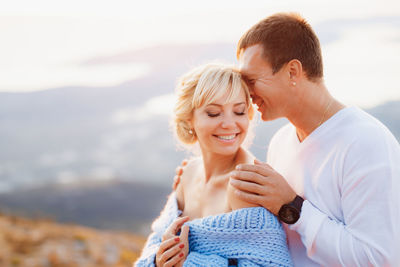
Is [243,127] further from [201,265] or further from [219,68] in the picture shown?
[201,265]

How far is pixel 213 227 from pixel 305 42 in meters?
1.44

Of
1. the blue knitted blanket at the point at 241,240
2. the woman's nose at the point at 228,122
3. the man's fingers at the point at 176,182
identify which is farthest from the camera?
the man's fingers at the point at 176,182

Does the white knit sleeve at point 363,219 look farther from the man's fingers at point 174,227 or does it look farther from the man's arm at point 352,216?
the man's fingers at point 174,227

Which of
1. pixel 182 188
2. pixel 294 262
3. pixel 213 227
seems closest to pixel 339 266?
pixel 294 262

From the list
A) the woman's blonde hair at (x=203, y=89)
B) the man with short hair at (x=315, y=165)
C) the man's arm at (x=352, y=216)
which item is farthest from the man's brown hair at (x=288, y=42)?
the man's arm at (x=352, y=216)

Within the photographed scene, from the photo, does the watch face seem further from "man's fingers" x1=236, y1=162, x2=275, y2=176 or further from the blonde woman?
"man's fingers" x1=236, y1=162, x2=275, y2=176

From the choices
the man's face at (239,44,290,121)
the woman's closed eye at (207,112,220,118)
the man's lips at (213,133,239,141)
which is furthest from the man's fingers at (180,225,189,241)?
the man's face at (239,44,290,121)

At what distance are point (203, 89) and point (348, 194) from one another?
116cm

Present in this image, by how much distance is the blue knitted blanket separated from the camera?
2.51 metres

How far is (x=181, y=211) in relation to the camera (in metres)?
3.22

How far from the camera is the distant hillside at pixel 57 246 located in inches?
324

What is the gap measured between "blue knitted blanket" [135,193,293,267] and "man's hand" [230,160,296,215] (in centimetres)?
7

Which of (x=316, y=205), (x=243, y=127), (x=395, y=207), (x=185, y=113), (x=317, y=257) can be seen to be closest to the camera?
(x=395, y=207)

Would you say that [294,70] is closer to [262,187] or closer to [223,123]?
[223,123]
